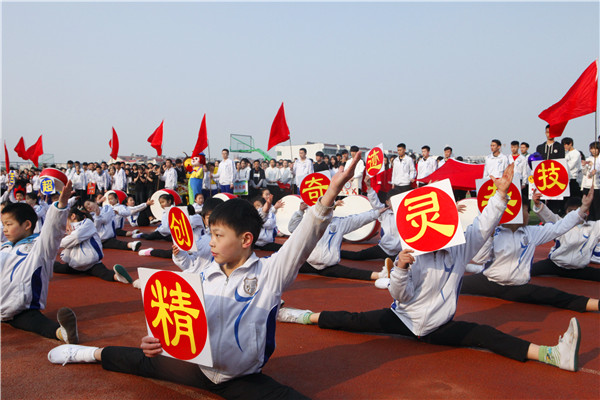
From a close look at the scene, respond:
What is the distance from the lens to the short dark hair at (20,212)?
13.8 feet

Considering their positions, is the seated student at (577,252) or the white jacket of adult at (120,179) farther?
the white jacket of adult at (120,179)

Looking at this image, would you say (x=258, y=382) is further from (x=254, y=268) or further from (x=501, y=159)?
(x=501, y=159)

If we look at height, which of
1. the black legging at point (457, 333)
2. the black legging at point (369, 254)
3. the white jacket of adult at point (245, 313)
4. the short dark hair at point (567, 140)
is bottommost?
the black legging at point (369, 254)

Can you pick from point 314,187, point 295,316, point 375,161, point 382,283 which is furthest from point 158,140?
point 295,316

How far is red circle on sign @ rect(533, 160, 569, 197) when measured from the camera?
729cm

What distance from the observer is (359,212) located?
986cm

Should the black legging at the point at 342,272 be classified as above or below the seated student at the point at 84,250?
below

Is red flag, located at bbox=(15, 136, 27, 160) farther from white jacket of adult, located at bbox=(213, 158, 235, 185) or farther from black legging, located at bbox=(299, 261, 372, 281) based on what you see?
black legging, located at bbox=(299, 261, 372, 281)

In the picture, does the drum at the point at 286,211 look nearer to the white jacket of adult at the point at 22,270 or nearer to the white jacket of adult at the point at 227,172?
the white jacket of adult at the point at 227,172

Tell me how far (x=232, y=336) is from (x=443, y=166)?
Result: 1144 centimetres

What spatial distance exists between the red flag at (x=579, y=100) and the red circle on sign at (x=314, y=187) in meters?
3.42

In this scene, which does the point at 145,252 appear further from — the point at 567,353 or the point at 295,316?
the point at 567,353

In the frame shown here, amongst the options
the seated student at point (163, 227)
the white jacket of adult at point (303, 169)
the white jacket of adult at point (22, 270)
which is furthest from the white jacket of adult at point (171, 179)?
the white jacket of adult at point (22, 270)

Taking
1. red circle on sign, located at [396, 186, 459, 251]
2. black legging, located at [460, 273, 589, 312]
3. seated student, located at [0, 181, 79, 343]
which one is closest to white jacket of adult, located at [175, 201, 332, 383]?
red circle on sign, located at [396, 186, 459, 251]
